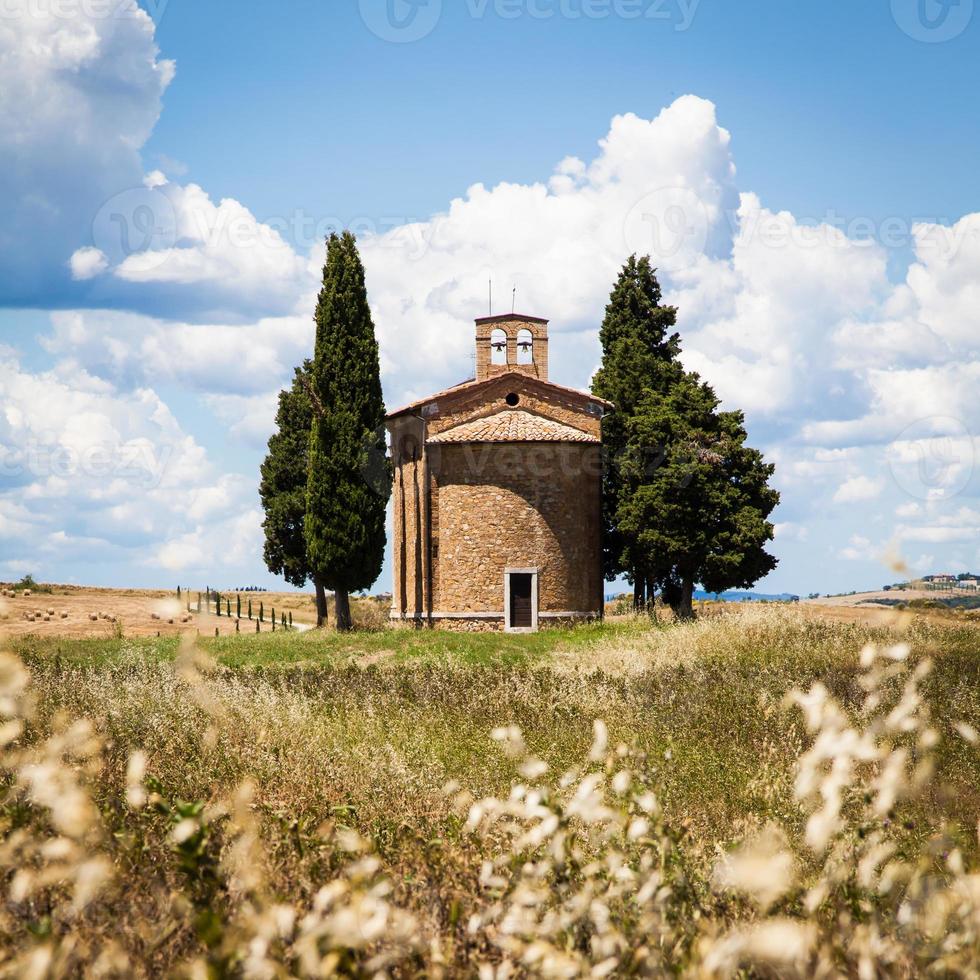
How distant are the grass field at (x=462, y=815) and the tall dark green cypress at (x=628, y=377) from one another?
1603 centimetres

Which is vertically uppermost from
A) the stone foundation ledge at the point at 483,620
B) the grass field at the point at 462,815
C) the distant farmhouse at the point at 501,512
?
the distant farmhouse at the point at 501,512

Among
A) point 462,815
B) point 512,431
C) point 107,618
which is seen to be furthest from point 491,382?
point 462,815

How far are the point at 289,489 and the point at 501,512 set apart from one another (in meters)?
8.57

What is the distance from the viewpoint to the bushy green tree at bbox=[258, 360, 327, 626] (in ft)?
111

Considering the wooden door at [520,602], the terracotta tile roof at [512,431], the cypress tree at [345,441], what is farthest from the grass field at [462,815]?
the terracotta tile roof at [512,431]

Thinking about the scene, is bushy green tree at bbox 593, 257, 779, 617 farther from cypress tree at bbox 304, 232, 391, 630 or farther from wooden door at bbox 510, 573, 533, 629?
cypress tree at bbox 304, 232, 391, 630

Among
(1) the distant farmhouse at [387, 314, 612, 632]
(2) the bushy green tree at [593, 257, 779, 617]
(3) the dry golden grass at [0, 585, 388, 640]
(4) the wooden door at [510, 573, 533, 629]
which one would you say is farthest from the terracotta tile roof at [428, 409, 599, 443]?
(3) the dry golden grass at [0, 585, 388, 640]

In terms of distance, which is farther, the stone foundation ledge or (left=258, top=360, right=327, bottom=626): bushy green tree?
(left=258, top=360, right=327, bottom=626): bushy green tree

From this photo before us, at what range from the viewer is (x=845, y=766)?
A: 325cm

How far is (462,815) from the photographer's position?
19.1 feet

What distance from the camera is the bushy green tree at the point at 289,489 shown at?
3397 cm

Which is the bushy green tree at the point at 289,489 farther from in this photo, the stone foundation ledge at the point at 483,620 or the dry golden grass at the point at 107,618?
the stone foundation ledge at the point at 483,620

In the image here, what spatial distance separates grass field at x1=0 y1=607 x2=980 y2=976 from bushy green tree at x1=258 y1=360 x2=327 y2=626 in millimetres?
18663

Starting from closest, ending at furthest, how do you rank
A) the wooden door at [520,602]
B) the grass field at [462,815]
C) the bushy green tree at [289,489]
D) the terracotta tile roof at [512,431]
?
the grass field at [462,815]
the terracotta tile roof at [512,431]
the wooden door at [520,602]
the bushy green tree at [289,489]
